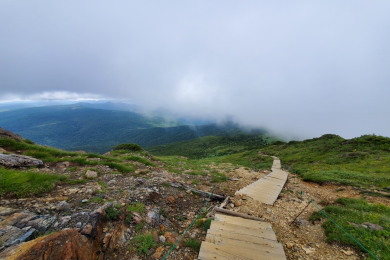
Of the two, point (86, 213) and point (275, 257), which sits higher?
point (86, 213)

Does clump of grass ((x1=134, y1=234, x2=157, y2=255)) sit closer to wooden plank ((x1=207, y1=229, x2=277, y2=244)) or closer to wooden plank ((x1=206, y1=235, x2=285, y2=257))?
wooden plank ((x1=206, y1=235, x2=285, y2=257))

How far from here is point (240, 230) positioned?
21.4 feet

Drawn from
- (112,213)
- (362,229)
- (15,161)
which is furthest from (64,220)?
(362,229)

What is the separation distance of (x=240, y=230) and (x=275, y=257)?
4.97ft

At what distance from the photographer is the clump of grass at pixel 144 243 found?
17.6 feet

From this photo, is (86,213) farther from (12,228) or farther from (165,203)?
(165,203)

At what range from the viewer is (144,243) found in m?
5.56

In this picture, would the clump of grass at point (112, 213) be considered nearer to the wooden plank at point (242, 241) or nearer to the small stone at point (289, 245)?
the wooden plank at point (242, 241)

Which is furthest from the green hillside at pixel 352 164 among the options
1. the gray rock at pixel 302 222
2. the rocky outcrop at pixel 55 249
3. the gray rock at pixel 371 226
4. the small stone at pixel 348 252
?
the rocky outcrop at pixel 55 249

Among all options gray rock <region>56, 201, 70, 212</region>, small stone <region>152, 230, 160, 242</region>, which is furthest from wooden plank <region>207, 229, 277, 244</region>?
gray rock <region>56, 201, 70, 212</region>

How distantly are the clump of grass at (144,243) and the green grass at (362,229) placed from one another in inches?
269

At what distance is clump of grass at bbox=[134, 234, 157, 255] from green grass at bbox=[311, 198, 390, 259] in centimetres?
684

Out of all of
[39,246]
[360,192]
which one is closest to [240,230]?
[39,246]

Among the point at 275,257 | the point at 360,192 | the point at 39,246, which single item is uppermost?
the point at 39,246
